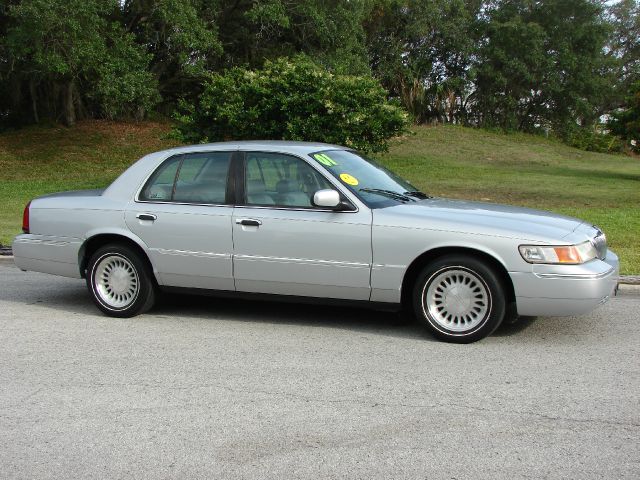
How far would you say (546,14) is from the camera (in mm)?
43500

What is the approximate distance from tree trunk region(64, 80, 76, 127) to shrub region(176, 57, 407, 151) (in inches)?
592

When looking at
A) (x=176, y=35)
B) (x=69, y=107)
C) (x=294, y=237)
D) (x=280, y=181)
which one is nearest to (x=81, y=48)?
(x=176, y=35)

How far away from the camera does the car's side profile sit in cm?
625

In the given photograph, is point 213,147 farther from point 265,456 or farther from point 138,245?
point 265,456

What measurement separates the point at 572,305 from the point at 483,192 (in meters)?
15.5

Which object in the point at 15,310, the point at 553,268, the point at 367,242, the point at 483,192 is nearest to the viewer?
the point at 553,268

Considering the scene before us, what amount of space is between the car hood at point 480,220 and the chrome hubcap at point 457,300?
37cm

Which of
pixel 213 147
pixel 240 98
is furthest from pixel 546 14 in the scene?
pixel 213 147

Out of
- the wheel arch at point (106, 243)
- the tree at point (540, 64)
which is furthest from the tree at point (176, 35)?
the tree at point (540, 64)

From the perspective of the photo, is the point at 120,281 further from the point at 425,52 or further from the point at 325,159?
the point at 425,52

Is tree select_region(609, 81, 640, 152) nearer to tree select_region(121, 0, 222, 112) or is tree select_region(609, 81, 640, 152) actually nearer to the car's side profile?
tree select_region(121, 0, 222, 112)

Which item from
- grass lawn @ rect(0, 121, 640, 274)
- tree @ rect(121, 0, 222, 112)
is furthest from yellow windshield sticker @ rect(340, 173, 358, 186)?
tree @ rect(121, 0, 222, 112)

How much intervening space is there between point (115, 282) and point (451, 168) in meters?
21.5

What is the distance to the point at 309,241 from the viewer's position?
668 cm
